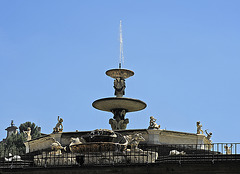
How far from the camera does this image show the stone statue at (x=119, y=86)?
3738 cm

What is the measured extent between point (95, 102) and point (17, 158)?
1143 cm

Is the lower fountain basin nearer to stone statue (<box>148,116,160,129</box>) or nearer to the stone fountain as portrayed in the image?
the stone fountain

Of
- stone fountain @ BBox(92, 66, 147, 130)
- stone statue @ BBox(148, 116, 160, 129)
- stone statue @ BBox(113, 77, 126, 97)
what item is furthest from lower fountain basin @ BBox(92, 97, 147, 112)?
stone statue @ BBox(148, 116, 160, 129)

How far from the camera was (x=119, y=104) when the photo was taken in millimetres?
36156

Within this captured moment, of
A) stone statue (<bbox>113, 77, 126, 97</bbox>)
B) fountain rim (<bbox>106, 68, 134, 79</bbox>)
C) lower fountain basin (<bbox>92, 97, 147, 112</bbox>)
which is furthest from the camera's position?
stone statue (<bbox>113, 77, 126, 97</bbox>)

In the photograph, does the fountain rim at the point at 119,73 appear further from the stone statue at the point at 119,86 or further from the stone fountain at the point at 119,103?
the stone statue at the point at 119,86

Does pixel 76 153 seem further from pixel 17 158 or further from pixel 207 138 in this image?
pixel 207 138

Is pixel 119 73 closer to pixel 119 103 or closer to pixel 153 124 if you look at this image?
pixel 119 103

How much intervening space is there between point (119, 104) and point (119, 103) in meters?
0.14

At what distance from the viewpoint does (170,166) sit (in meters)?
21.6

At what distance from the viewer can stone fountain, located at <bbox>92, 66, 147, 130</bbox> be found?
3584 cm

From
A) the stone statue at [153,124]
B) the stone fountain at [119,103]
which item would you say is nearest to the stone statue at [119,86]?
the stone fountain at [119,103]

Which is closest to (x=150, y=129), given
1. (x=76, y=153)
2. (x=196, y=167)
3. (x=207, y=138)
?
(x=207, y=138)

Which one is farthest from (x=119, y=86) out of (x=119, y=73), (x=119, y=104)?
(x=119, y=104)
